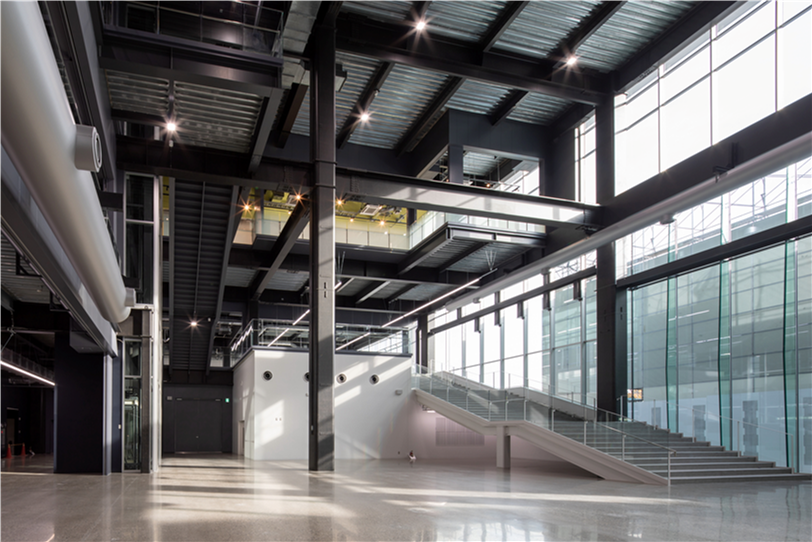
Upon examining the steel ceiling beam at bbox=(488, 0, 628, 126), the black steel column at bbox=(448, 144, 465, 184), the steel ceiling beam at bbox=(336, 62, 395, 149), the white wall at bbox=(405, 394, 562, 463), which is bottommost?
the white wall at bbox=(405, 394, 562, 463)

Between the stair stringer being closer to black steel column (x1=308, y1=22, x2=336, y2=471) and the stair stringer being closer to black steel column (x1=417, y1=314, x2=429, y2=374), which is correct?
black steel column (x1=308, y1=22, x2=336, y2=471)

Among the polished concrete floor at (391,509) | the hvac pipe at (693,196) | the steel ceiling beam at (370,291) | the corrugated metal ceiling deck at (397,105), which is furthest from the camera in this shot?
the steel ceiling beam at (370,291)

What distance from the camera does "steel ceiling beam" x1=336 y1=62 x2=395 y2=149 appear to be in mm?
22031

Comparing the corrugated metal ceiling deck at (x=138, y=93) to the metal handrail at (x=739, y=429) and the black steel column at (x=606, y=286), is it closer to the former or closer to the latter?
the black steel column at (x=606, y=286)

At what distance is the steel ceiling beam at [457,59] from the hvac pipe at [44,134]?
13255mm

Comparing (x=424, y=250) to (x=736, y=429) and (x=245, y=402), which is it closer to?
(x=245, y=402)

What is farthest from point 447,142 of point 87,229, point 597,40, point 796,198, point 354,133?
point 87,229

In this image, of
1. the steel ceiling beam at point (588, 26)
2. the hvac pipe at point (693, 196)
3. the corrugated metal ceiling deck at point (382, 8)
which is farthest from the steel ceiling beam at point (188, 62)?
the hvac pipe at point (693, 196)

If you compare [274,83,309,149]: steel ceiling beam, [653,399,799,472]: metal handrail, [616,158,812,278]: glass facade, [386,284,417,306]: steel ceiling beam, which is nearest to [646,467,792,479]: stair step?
[653,399,799,472]: metal handrail

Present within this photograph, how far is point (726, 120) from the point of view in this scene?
2042cm

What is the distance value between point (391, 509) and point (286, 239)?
16.4m

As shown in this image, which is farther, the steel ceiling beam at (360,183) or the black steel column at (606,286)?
the black steel column at (606,286)

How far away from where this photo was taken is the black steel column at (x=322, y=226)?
1870cm

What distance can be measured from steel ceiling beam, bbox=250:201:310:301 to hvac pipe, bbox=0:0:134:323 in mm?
13258
